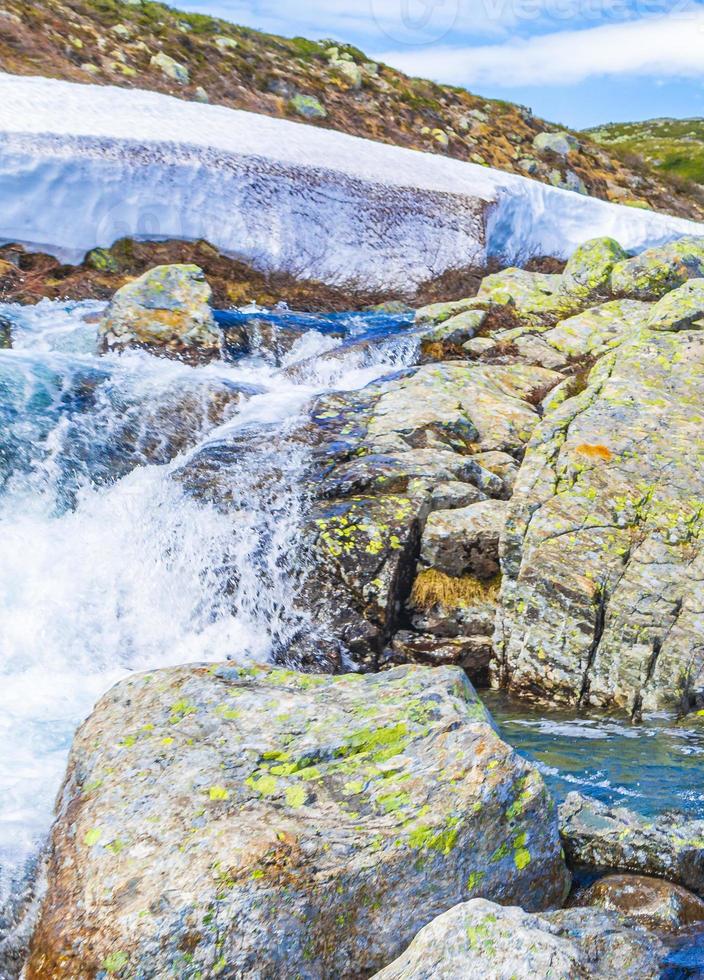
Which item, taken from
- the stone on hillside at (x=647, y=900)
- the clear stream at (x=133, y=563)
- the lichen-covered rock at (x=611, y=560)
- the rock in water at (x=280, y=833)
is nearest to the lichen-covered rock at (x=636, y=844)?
the stone on hillside at (x=647, y=900)

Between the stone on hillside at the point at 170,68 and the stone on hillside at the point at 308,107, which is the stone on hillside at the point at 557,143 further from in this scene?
the stone on hillside at the point at 170,68

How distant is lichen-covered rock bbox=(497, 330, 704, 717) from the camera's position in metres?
10.4

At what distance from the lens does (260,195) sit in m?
26.5

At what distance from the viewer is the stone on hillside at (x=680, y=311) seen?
15.8 m

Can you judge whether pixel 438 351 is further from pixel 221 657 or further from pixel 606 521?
pixel 221 657

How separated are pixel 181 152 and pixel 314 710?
23.5 m

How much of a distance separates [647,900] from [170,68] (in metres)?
39.0

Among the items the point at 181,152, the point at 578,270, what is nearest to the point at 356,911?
the point at 578,270

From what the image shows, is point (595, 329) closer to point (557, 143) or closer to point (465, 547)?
point (465, 547)

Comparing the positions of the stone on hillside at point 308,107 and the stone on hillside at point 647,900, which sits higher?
the stone on hillside at point 308,107

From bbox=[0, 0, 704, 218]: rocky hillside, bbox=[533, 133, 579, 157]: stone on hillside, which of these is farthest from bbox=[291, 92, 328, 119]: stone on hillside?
bbox=[533, 133, 579, 157]: stone on hillside

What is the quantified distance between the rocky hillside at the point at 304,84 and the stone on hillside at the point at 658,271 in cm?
1891

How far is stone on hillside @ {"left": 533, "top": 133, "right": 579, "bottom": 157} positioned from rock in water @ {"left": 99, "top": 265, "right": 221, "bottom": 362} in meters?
28.3

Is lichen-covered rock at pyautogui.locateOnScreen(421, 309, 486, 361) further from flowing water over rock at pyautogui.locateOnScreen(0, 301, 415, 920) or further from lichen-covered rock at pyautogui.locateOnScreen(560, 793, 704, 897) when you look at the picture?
lichen-covered rock at pyautogui.locateOnScreen(560, 793, 704, 897)
